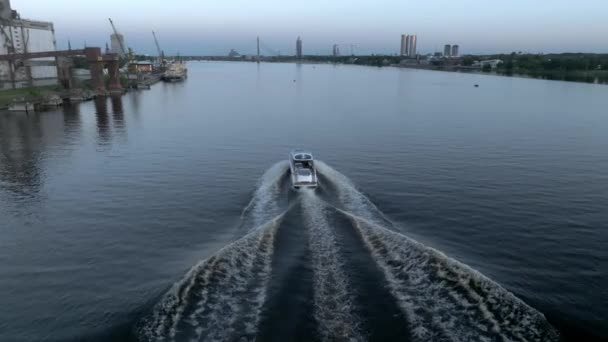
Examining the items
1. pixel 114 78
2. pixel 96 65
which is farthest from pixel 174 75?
pixel 96 65

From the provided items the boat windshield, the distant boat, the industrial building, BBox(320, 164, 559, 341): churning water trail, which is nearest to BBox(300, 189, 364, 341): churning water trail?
BBox(320, 164, 559, 341): churning water trail

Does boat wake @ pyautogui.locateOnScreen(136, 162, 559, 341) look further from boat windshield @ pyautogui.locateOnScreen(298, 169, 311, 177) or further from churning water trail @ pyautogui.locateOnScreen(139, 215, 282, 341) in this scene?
boat windshield @ pyautogui.locateOnScreen(298, 169, 311, 177)

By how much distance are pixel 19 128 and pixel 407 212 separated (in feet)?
212

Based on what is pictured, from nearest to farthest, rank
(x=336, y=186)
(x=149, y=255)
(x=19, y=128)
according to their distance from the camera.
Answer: (x=149, y=255), (x=336, y=186), (x=19, y=128)

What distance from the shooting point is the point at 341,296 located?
54.5ft

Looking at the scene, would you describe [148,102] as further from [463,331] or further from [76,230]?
[463,331]

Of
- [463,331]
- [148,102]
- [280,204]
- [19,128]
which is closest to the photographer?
[463,331]

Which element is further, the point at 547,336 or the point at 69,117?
the point at 69,117

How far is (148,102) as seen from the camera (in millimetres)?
103562

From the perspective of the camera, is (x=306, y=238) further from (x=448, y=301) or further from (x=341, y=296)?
(x=448, y=301)

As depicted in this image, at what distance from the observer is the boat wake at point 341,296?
14.7 meters

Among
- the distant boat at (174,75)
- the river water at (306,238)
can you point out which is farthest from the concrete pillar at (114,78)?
the river water at (306,238)

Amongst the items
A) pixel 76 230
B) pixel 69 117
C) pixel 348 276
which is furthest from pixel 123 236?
pixel 69 117

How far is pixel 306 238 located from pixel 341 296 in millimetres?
6205
